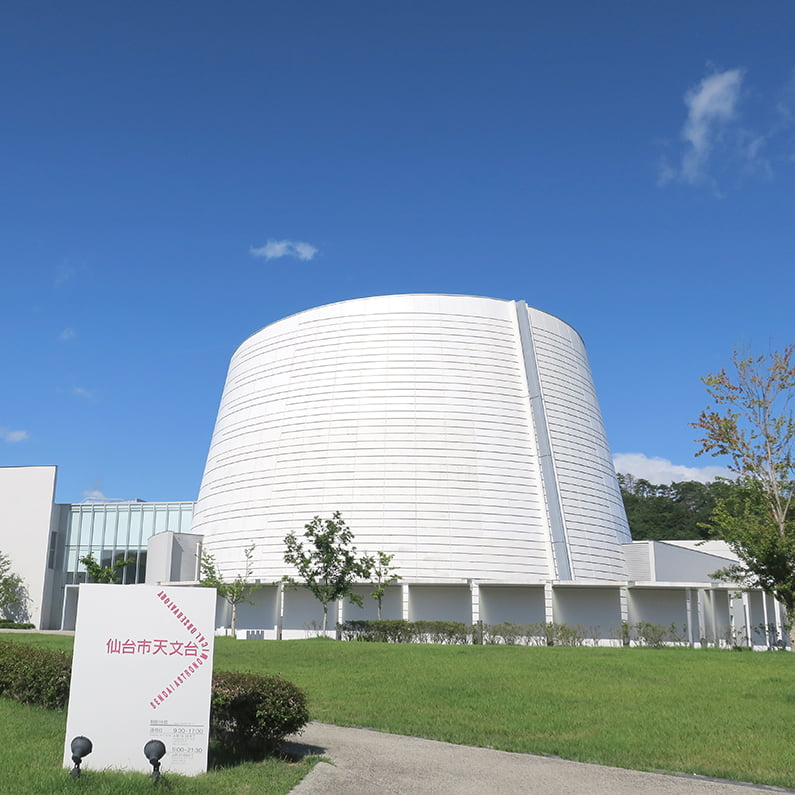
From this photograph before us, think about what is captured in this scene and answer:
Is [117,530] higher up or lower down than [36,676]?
higher up

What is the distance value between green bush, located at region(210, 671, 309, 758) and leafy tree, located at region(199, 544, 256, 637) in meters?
26.1

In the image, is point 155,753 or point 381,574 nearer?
point 155,753

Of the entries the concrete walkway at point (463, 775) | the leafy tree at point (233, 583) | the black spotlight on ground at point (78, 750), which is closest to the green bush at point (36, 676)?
the concrete walkway at point (463, 775)

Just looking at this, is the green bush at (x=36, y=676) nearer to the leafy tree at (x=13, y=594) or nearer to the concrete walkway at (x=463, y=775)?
the concrete walkway at (x=463, y=775)

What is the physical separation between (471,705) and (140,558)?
44.2 meters

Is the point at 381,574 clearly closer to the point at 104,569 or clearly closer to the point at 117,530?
the point at 104,569

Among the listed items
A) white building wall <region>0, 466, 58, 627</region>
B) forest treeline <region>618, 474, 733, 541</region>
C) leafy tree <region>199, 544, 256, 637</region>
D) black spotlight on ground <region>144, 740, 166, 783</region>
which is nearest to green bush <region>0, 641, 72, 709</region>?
black spotlight on ground <region>144, 740, 166, 783</region>

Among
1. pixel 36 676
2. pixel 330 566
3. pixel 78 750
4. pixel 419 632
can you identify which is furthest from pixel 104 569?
pixel 78 750

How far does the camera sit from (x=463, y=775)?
838 centimetres

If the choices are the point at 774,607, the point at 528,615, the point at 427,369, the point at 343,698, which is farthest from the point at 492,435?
the point at 343,698

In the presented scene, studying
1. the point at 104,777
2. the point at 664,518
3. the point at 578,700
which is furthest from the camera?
the point at 664,518

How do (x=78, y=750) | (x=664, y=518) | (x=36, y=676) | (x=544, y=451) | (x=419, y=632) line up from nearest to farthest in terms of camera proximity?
(x=78, y=750) < (x=36, y=676) < (x=419, y=632) < (x=544, y=451) < (x=664, y=518)

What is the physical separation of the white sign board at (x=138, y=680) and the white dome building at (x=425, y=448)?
90.0 ft

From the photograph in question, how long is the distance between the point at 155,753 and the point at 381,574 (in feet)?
86.9
